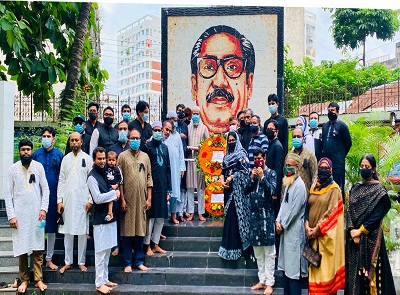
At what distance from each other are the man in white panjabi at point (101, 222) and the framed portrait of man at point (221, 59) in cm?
413

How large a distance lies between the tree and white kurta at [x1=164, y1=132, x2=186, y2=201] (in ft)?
61.3

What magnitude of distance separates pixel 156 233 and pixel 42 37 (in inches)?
213

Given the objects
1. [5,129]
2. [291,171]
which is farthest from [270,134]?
[5,129]

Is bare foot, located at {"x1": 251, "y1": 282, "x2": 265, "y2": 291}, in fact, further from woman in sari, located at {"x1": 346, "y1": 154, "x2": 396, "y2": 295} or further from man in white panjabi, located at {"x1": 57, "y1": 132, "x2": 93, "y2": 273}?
man in white panjabi, located at {"x1": 57, "y1": 132, "x2": 93, "y2": 273}

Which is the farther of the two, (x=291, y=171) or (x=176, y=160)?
(x=176, y=160)

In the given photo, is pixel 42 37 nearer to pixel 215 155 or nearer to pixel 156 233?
pixel 215 155

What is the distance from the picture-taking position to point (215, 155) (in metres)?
7.87

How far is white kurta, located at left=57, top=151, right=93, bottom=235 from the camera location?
646 cm

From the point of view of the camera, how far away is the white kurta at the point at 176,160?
24.3 ft

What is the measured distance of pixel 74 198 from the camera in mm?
6512

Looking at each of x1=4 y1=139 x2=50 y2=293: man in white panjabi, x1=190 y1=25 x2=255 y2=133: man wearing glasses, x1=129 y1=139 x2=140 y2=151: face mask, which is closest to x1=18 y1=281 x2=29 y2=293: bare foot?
x1=4 y1=139 x2=50 y2=293: man in white panjabi

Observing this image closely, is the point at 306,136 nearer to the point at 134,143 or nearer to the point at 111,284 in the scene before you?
the point at 134,143

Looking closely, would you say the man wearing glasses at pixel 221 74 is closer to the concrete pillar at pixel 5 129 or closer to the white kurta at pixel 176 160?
the white kurta at pixel 176 160

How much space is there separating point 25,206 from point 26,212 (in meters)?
0.08
